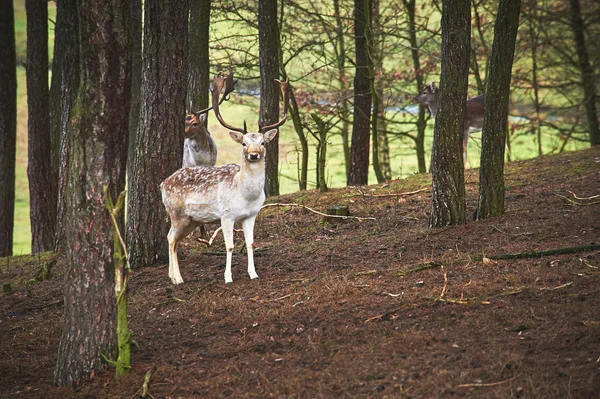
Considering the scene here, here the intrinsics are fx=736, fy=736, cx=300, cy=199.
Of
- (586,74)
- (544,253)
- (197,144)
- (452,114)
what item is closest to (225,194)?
(452,114)

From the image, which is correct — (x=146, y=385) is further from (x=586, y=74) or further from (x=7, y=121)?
(x=586, y=74)

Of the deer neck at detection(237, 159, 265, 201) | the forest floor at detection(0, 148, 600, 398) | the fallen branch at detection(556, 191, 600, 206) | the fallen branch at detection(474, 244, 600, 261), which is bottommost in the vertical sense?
the forest floor at detection(0, 148, 600, 398)

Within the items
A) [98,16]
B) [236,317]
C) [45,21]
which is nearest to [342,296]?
[236,317]

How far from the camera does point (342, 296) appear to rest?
7.25 metres

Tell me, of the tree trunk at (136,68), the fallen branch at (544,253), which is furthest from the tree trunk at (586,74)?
the fallen branch at (544,253)

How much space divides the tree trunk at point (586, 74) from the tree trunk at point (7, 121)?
15265 millimetres

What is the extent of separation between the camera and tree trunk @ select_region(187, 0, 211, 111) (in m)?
14.2

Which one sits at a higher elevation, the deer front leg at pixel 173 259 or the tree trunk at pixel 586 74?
the tree trunk at pixel 586 74

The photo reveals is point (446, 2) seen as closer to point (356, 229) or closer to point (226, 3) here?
point (356, 229)

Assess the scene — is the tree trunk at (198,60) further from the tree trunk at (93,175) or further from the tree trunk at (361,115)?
the tree trunk at (93,175)

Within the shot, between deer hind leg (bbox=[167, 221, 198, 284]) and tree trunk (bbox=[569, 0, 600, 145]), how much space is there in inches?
607

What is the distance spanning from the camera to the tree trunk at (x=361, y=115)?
16438 mm

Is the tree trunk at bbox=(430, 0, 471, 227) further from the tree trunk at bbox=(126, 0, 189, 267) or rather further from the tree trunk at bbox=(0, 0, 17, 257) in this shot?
the tree trunk at bbox=(0, 0, 17, 257)

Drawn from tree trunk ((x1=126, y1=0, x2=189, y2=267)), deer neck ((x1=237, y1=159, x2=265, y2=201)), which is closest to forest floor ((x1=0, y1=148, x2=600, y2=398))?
tree trunk ((x1=126, y1=0, x2=189, y2=267))
